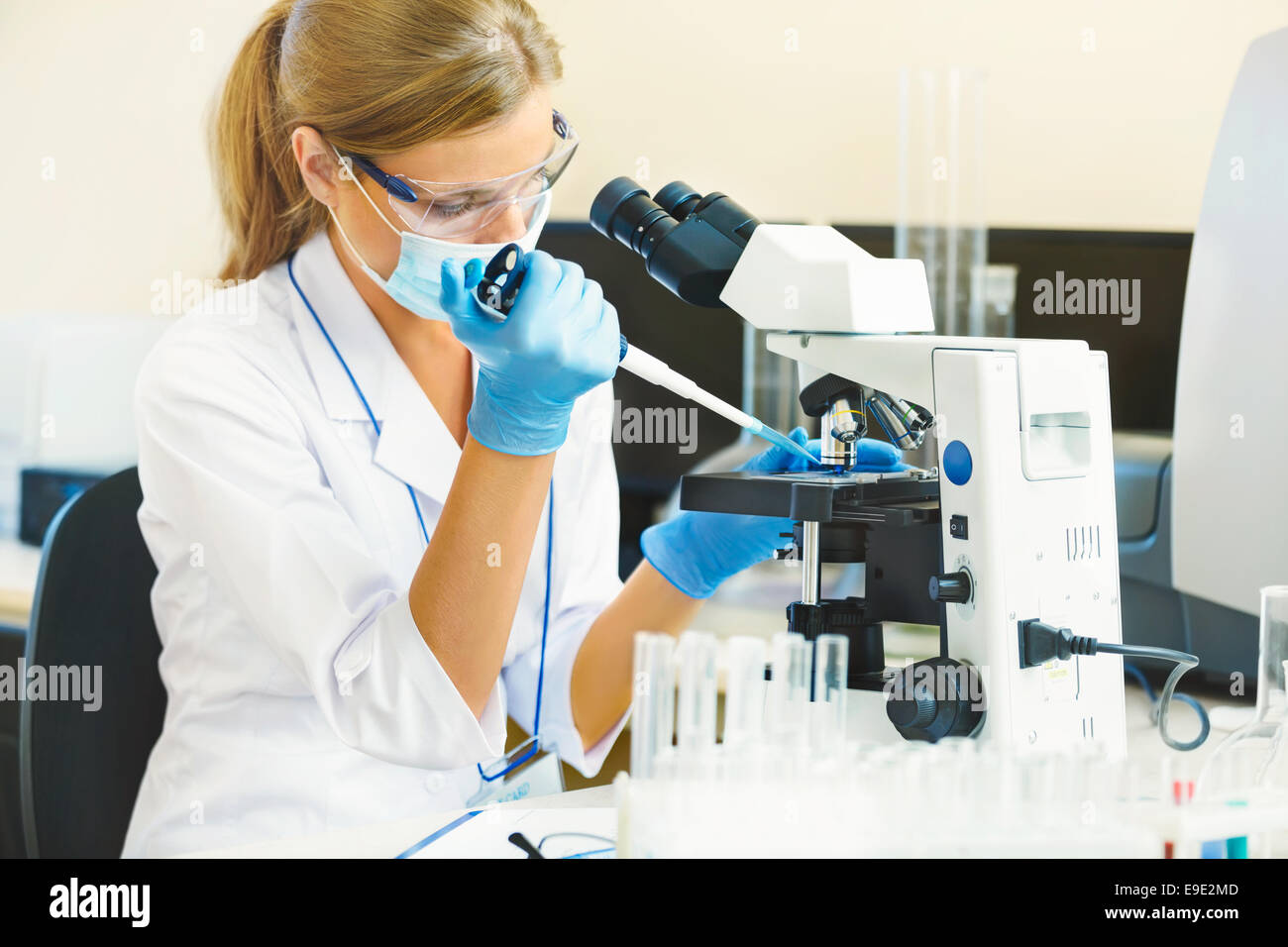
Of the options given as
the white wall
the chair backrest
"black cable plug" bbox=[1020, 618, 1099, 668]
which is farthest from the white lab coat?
the white wall

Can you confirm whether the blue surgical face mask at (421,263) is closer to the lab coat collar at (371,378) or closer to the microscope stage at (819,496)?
the lab coat collar at (371,378)

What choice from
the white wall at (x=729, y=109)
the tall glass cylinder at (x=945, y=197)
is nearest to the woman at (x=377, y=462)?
the tall glass cylinder at (x=945, y=197)

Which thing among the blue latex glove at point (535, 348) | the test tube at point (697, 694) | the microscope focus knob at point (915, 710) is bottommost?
the microscope focus knob at point (915, 710)

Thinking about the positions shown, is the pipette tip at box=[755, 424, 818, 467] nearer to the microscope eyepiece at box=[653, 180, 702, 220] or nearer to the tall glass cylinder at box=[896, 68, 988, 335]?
the microscope eyepiece at box=[653, 180, 702, 220]

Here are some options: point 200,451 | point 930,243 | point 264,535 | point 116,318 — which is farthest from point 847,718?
point 116,318

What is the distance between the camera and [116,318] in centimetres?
287

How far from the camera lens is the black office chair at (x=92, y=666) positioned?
1.28m

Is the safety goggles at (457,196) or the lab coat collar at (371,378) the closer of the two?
the safety goggles at (457,196)

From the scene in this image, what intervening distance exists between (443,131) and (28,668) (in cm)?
76

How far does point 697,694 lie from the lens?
2.49ft

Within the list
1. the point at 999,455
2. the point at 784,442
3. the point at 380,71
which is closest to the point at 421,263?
the point at 380,71

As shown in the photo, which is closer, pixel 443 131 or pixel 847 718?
pixel 847 718

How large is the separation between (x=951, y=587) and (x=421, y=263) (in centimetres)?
68
